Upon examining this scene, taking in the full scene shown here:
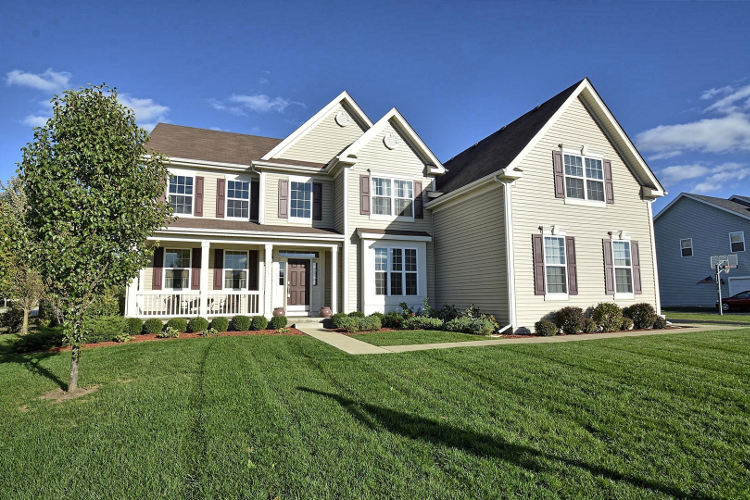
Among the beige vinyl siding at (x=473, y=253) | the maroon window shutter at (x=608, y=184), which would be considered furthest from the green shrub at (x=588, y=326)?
the maroon window shutter at (x=608, y=184)

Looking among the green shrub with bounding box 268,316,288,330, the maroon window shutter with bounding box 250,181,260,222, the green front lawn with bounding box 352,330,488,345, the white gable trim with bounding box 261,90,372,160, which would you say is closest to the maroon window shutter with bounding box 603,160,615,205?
the green front lawn with bounding box 352,330,488,345

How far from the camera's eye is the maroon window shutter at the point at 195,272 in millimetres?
14445

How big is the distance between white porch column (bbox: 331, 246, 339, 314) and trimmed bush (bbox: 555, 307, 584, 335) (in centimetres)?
765

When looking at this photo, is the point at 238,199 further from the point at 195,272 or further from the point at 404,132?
the point at 404,132

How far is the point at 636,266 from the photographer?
1445 centimetres

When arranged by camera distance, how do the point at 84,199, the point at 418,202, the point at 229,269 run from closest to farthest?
the point at 84,199
the point at 229,269
the point at 418,202

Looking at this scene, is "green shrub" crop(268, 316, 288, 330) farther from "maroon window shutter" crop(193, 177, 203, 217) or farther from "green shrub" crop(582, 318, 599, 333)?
"green shrub" crop(582, 318, 599, 333)

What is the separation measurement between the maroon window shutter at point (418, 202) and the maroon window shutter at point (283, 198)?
17.1 feet

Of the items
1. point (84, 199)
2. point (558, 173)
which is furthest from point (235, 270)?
point (558, 173)

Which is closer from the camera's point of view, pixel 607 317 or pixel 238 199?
pixel 607 317

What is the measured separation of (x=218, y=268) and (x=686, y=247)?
31.1 m

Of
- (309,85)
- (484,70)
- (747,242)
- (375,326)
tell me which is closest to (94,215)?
(375,326)

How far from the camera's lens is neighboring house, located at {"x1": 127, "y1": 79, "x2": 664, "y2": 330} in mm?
13039

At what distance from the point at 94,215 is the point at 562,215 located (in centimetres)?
1320
